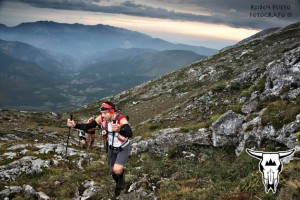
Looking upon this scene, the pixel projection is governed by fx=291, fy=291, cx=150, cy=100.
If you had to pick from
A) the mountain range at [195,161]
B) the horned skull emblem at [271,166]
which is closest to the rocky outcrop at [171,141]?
the mountain range at [195,161]

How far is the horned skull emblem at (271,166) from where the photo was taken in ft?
30.6

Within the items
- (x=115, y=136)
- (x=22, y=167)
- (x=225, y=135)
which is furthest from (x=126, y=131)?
(x=225, y=135)

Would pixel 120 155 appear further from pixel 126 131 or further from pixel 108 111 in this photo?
pixel 108 111

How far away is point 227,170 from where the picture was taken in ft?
45.6

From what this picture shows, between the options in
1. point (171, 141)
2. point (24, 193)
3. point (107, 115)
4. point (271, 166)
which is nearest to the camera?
point (271, 166)

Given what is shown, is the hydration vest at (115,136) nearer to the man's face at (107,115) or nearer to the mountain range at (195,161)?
the man's face at (107,115)

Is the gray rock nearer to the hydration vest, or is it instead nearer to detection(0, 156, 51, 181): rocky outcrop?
the hydration vest

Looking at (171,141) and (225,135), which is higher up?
(225,135)

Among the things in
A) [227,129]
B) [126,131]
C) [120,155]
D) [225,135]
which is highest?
[126,131]

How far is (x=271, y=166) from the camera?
30.9 feet

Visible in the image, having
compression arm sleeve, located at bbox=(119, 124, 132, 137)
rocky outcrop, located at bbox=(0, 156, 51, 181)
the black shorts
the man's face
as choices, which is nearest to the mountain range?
rocky outcrop, located at bbox=(0, 156, 51, 181)

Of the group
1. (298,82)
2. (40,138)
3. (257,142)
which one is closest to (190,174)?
(257,142)

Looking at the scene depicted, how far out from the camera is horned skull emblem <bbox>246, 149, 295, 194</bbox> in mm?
9320

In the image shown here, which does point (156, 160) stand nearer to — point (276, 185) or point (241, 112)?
point (241, 112)
